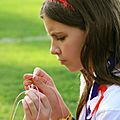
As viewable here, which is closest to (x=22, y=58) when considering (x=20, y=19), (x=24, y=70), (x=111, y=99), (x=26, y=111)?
(x=24, y=70)

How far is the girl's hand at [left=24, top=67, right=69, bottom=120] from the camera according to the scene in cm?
373

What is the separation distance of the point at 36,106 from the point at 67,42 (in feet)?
1.33

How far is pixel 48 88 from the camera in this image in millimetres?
3789

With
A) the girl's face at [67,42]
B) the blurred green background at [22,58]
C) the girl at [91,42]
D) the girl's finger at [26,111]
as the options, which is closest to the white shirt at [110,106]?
the girl at [91,42]

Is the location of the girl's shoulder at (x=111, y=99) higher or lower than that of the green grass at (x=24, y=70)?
higher

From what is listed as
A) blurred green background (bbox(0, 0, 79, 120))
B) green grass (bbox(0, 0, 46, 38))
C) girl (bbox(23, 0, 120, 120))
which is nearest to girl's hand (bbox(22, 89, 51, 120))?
girl (bbox(23, 0, 120, 120))

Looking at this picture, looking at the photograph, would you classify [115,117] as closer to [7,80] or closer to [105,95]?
[105,95]

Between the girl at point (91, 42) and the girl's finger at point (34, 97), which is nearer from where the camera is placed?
the girl at point (91, 42)

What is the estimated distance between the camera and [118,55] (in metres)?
3.38

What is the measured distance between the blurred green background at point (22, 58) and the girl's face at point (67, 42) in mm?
3163

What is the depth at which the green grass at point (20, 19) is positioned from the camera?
1219cm

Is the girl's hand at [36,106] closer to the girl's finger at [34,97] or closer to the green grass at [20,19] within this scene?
the girl's finger at [34,97]

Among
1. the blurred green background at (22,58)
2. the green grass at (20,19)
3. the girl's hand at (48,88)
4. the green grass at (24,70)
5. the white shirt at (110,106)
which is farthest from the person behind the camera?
the green grass at (20,19)

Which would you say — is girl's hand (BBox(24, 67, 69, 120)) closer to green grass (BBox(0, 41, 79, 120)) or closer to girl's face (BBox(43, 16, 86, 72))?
girl's face (BBox(43, 16, 86, 72))
